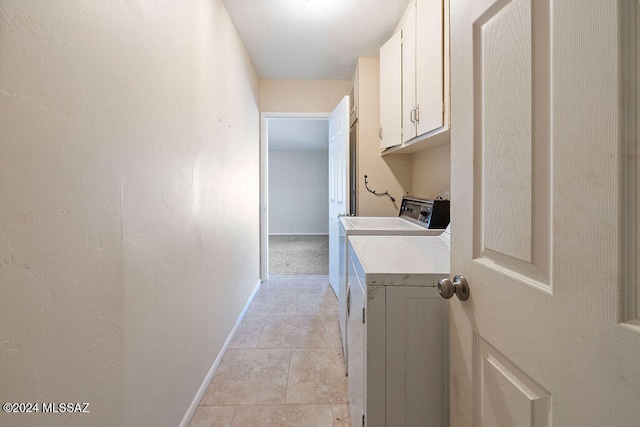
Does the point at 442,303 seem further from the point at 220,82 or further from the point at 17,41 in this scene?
the point at 220,82

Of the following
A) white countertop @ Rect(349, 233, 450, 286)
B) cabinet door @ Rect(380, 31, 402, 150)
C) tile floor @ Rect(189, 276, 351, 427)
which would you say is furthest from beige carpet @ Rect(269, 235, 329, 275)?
white countertop @ Rect(349, 233, 450, 286)

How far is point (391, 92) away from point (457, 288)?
2.08 meters

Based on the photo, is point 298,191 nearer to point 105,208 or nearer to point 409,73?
point 409,73

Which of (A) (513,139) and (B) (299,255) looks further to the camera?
(B) (299,255)

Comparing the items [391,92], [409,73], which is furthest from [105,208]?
[391,92]

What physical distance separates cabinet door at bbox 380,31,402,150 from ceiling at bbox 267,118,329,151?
2.07 meters

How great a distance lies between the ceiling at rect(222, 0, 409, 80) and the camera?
2.19 metres

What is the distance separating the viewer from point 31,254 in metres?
0.68

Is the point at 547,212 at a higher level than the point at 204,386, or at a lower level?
higher

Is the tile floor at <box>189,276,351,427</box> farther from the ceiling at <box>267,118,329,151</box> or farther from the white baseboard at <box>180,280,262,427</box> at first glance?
the ceiling at <box>267,118,329,151</box>

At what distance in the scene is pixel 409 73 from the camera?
212cm

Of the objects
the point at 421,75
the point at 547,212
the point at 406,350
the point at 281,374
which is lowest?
the point at 281,374

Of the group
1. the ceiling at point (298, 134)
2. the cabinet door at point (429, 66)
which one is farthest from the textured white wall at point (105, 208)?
the ceiling at point (298, 134)

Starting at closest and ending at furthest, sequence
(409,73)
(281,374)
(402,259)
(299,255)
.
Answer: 1. (402,259)
2. (281,374)
3. (409,73)
4. (299,255)
